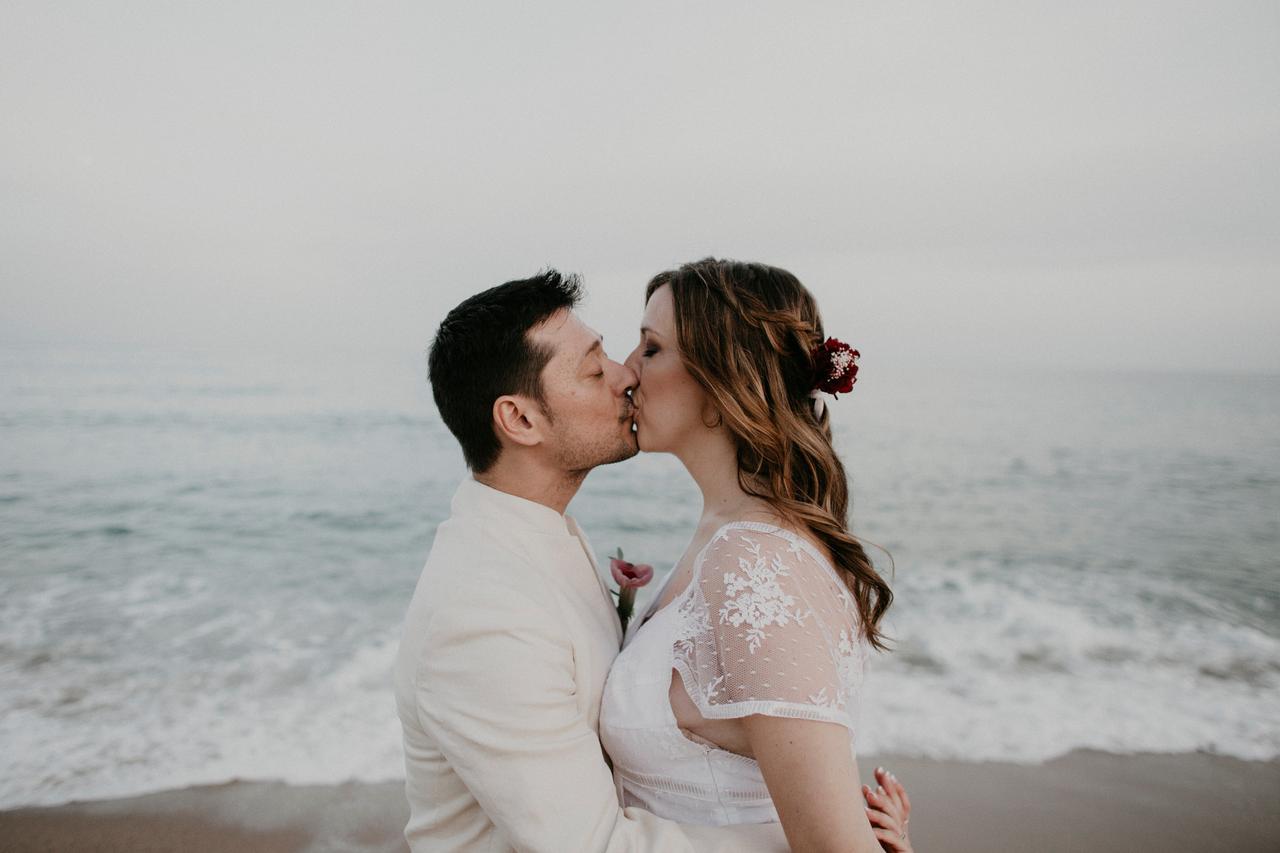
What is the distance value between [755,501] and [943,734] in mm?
4190

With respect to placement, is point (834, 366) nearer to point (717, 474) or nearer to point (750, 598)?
point (717, 474)

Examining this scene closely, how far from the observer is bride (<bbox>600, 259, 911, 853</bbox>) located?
198 cm

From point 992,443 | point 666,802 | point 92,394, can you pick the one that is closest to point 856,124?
point 992,443

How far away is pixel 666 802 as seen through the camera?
7.67 feet

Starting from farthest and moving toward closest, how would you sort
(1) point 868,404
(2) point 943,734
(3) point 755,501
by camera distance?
(1) point 868,404, (2) point 943,734, (3) point 755,501

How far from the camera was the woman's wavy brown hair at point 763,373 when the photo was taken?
2.59 meters

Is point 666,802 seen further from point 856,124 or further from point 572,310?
point 856,124

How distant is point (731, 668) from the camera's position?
2.04 metres

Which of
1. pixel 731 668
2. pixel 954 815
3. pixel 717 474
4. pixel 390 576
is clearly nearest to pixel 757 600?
pixel 731 668

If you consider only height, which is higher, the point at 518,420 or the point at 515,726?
the point at 518,420

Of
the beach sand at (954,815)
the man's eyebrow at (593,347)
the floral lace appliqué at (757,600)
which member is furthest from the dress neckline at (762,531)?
the beach sand at (954,815)

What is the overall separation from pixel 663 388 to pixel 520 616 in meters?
1.10

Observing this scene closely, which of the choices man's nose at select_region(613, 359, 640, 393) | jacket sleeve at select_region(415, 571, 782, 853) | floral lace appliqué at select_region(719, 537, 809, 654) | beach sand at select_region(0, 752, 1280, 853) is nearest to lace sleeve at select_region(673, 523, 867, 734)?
floral lace appliqué at select_region(719, 537, 809, 654)

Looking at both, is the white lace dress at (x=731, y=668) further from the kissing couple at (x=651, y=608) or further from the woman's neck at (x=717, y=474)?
the woman's neck at (x=717, y=474)
